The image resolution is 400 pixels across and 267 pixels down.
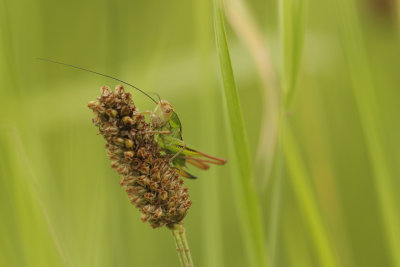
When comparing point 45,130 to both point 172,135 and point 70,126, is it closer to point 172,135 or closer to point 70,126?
point 70,126

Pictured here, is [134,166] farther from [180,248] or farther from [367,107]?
[367,107]

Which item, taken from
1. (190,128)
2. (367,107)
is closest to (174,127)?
(367,107)

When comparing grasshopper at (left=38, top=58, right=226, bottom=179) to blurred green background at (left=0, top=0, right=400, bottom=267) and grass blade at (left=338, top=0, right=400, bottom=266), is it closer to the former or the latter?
blurred green background at (left=0, top=0, right=400, bottom=267)

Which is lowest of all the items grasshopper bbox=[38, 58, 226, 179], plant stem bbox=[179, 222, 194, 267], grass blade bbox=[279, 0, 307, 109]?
plant stem bbox=[179, 222, 194, 267]

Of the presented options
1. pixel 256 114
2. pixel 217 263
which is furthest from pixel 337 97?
pixel 217 263

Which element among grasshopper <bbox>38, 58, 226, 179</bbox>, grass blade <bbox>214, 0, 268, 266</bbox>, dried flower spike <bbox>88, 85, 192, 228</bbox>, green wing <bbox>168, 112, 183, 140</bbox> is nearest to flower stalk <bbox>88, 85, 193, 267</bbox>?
dried flower spike <bbox>88, 85, 192, 228</bbox>

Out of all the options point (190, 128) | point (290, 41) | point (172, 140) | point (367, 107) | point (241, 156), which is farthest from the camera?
point (190, 128)
